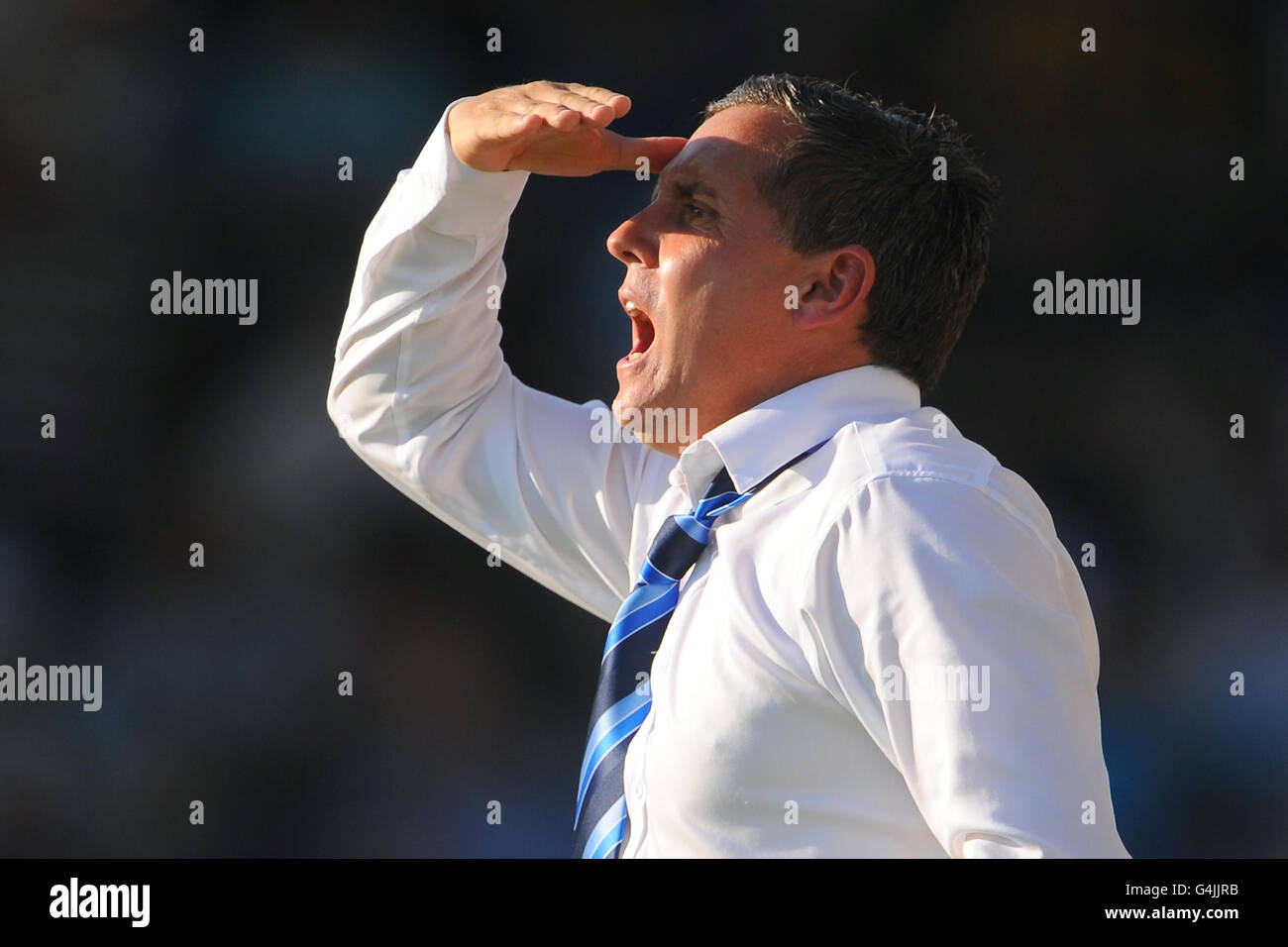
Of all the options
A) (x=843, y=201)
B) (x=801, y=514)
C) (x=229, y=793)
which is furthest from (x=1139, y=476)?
(x=229, y=793)

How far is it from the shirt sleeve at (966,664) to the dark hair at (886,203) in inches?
12.2

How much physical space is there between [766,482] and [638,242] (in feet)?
0.93

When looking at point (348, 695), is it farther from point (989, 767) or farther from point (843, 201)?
point (989, 767)

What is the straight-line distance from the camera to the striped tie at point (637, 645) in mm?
1271

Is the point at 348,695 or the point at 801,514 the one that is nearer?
the point at 801,514

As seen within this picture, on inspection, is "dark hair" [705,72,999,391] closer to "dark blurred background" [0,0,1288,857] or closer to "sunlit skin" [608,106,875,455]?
"sunlit skin" [608,106,875,455]

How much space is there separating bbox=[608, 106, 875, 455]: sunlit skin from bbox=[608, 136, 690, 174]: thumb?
77 millimetres

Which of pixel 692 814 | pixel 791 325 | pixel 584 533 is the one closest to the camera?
pixel 692 814

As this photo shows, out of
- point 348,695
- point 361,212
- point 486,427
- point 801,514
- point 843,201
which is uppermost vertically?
point 361,212

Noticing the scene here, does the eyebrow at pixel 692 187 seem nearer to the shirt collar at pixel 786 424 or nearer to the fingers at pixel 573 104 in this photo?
the fingers at pixel 573 104

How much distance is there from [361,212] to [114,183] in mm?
358

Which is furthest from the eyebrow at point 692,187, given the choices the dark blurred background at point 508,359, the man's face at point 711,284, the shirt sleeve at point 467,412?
the dark blurred background at point 508,359

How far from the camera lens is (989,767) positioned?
1.02 m

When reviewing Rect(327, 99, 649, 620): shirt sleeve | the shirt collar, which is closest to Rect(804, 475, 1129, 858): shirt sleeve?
the shirt collar
